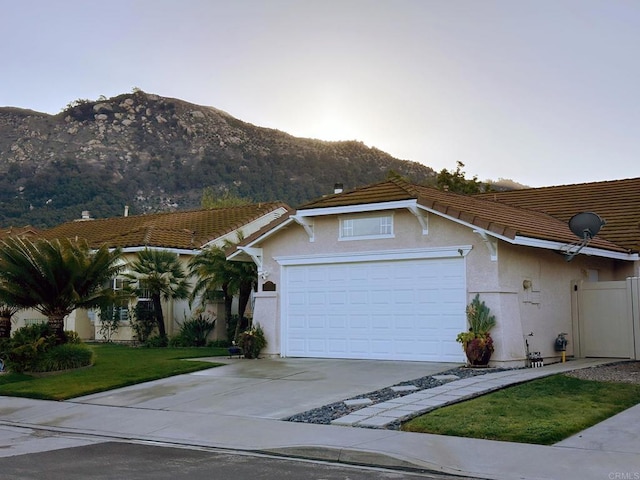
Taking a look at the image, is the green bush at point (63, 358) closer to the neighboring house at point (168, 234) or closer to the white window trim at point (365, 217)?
the neighboring house at point (168, 234)

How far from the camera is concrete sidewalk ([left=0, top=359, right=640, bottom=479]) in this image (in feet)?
29.9

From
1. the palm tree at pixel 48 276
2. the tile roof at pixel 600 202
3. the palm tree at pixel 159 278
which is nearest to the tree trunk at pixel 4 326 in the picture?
the palm tree at pixel 48 276

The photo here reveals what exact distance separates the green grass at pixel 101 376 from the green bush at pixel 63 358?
252 mm

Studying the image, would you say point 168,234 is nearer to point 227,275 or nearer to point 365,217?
point 227,275

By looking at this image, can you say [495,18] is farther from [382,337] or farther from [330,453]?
[330,453]

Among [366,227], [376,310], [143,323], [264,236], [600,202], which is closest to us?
[376,310]

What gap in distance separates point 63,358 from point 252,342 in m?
4.70

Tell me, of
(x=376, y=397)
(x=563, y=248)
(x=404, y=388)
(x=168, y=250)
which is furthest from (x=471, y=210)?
(x=168, y=250)

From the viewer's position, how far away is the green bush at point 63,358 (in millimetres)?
18922

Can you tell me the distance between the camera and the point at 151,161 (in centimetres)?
8188

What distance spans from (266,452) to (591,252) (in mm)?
11682

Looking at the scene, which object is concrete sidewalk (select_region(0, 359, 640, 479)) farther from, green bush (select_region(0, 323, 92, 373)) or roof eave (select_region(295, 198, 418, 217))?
roof eave (select_region(295, 198, 418, 217))

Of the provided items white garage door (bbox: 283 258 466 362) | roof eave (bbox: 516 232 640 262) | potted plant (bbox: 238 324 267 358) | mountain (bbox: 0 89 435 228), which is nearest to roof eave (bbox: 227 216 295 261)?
white garage door (bbox: 283 258 466 362)

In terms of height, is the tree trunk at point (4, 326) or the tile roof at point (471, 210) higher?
the tile roof at point (471, 210)
